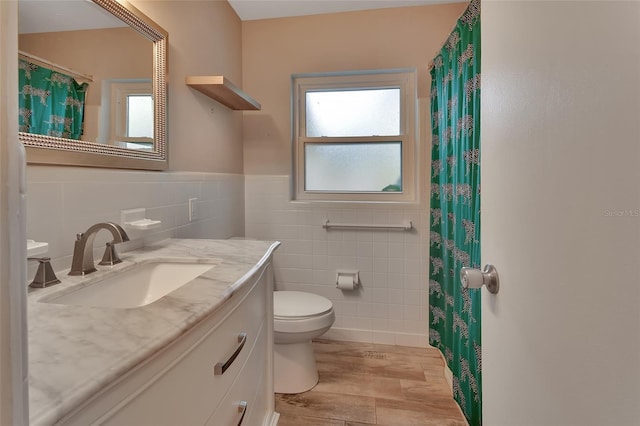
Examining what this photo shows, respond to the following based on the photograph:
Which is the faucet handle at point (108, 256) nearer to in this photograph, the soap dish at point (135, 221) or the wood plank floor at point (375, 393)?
the soap dish at point (135, 221)

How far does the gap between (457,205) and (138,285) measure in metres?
1.42

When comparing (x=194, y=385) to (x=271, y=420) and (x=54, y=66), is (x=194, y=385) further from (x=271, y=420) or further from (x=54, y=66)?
(x=54, y=66)

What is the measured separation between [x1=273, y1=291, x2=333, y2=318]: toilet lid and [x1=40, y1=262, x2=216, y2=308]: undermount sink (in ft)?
2.50

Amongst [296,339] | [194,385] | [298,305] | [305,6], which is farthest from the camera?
[305,6]

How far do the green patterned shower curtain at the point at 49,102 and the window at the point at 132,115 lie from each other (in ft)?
0.48

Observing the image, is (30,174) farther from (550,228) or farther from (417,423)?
(417,423)

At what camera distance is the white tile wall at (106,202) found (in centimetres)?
96

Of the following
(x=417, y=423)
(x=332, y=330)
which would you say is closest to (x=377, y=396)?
(x=417, y=423)

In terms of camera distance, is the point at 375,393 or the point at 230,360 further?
the point at 375,393

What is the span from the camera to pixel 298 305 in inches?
75.2

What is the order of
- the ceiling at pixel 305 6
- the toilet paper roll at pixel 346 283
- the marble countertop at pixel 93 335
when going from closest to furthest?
the marble countertop at pixel 93 335 → the ceiling at pixel 305 6 → the toilet paper roll at pixel 346 283

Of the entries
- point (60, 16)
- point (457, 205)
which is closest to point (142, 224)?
point (60, 16)

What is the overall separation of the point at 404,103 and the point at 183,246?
1.83 metres

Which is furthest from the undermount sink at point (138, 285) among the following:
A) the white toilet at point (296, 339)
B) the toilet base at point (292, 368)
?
the toilet base at point (292, 368)
